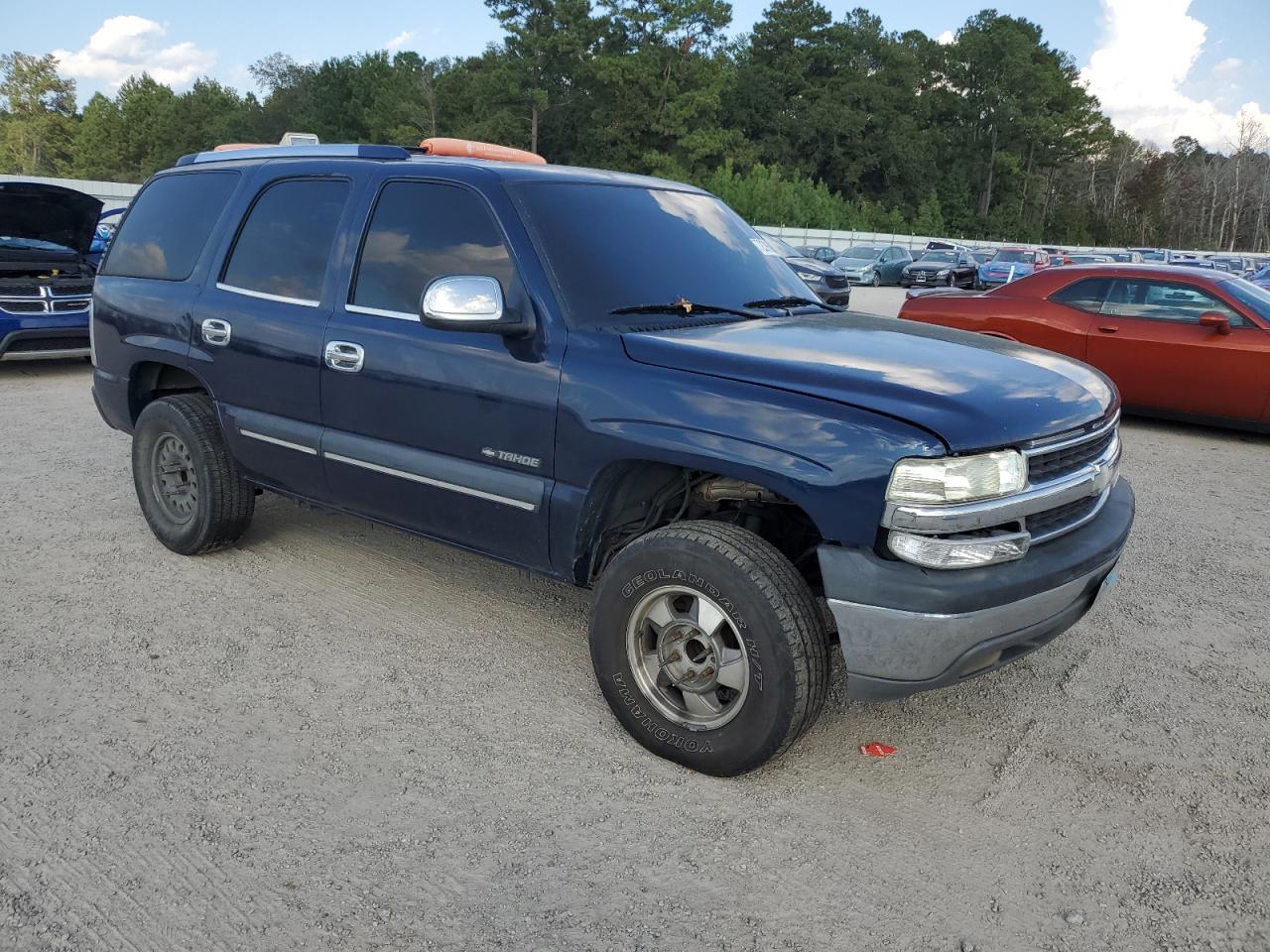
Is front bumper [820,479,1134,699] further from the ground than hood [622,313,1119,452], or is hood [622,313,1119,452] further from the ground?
hood [622,313,1119,452]

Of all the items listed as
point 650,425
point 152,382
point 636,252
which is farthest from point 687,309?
point 152,382

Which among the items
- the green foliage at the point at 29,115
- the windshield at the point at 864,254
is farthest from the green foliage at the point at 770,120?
the windshield at the point at 864,254

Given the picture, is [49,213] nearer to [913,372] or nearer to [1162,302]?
[913,372]

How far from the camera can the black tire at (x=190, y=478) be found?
477 centimetres

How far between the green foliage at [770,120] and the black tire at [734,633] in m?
54.6

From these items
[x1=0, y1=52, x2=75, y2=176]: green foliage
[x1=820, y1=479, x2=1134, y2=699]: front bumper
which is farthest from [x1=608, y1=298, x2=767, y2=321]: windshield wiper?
[x1=0, y1=52, x2=75, y2=176]: green foliage

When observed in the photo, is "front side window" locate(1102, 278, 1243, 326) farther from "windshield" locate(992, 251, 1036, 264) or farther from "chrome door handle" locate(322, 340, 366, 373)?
"windshield" locate(992, 251, 1036, 264)

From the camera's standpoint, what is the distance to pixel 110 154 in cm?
8844

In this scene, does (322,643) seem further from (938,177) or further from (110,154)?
(110,154)

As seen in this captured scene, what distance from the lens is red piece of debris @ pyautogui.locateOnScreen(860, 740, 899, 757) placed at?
3391mm

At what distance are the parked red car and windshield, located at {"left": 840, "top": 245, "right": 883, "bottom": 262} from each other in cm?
2753

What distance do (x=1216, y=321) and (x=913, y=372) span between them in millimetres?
7099

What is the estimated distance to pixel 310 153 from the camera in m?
4.54

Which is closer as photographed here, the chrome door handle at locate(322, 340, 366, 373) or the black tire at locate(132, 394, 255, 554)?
the chrome door handle at locate(322, 340, 366, 373)
